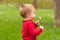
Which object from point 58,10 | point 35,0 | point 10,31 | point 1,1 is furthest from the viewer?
point 1,1

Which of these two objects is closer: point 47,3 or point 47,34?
point 47,34

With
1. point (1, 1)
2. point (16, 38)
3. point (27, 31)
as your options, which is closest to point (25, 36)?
point (27, 31)

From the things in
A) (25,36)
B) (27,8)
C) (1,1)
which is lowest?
(1,1)

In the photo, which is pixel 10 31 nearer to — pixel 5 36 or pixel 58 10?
pixel 5 36

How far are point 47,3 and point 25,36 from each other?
2258cm

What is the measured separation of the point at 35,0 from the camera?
27.4 metres

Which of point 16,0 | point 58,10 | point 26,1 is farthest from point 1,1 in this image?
point 58,10

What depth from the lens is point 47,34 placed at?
978cm

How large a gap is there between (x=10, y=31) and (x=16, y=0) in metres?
21.8

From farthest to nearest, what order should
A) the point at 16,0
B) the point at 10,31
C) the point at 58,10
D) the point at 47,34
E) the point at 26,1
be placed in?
1. the point at 16,0
2. the point at 26,1
3. the point at 58,10
4. the point at 10,31
5. the point at 47,34

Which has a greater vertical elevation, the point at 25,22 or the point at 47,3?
the point at 25,22

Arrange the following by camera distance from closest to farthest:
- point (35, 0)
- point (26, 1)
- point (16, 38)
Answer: point (16, 38), point (35, 0), point (26, 1)

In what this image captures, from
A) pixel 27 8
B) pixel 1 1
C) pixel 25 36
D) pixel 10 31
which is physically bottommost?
pixel 1 1

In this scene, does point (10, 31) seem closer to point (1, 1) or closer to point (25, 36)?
point (25, 36)
